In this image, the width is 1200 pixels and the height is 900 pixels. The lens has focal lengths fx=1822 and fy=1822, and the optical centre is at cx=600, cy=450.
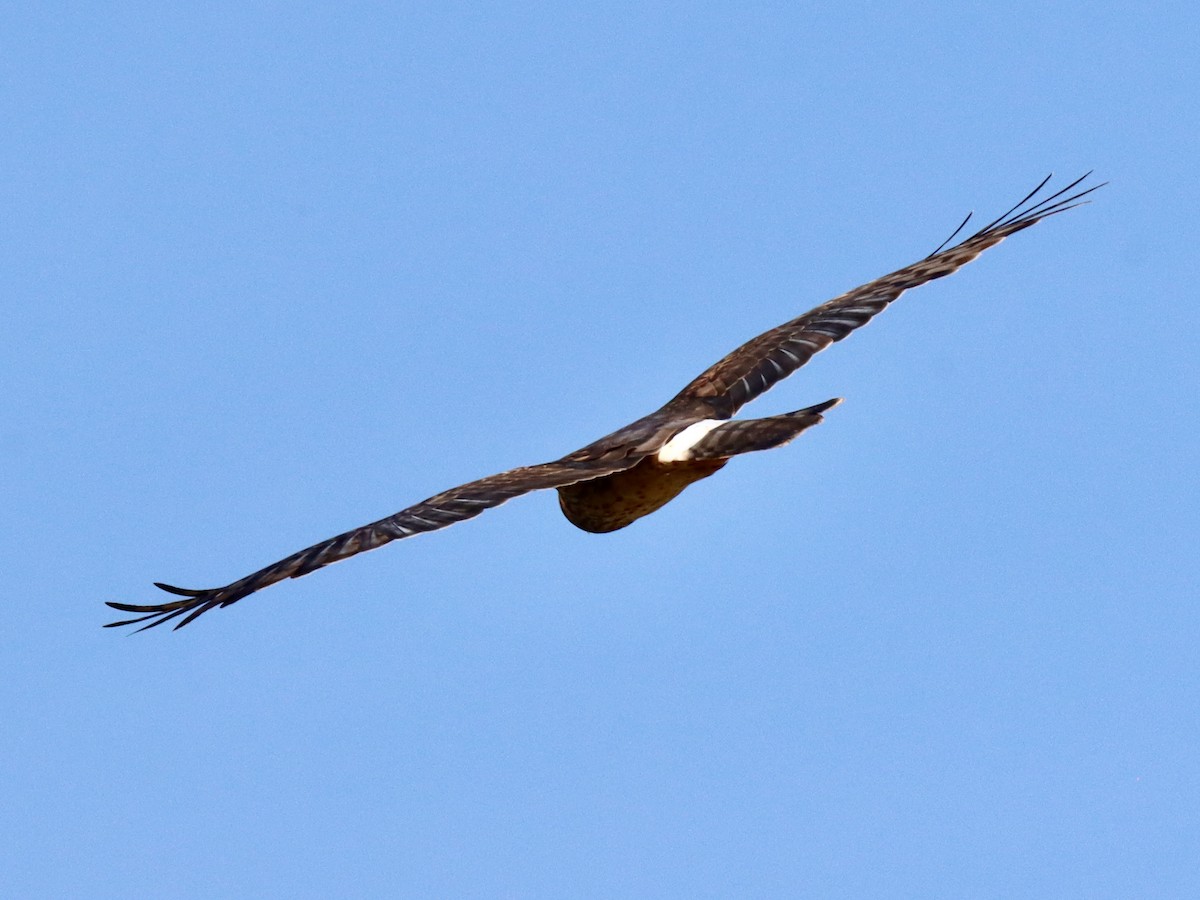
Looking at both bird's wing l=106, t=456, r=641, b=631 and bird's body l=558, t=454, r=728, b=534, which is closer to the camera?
bird's wing l=106, t=456, r=641, b=631

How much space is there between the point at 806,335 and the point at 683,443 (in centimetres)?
249

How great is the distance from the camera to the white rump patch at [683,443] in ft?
43.6

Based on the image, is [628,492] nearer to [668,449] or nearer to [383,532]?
[668,449]

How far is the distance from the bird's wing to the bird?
11 mm

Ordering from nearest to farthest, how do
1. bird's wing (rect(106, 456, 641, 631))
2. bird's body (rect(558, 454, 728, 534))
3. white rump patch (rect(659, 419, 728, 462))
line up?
bird's wing (rect(106, 456, 641, 631)) → white rump patch (rect(659, 419, 728, 462)) → bird's body (rect(558, 454, 728, 534))

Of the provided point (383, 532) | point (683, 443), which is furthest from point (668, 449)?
point (383, 532)

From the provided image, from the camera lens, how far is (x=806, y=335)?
15.4 m

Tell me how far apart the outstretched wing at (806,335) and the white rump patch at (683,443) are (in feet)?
4.86

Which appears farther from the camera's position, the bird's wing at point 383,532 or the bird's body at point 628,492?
the bird's body at point 628,492

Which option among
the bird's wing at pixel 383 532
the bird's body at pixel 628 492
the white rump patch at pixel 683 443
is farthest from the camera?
the bird's body at pixel 628 492

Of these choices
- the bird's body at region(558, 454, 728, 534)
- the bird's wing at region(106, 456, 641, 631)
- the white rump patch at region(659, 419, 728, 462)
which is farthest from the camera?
the bird's body at region(558, 454, 728, 534)

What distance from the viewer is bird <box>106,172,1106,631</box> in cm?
1169

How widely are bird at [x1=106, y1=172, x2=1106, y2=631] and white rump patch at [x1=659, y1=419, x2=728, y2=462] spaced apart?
10 millimetres

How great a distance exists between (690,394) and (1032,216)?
3.51m
